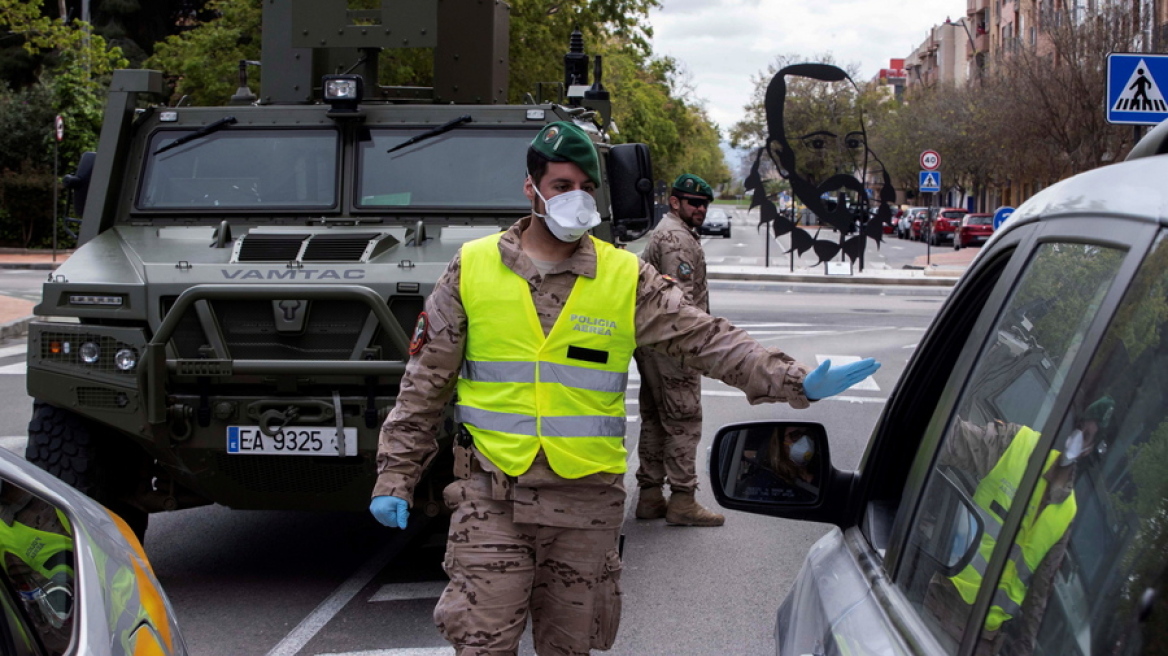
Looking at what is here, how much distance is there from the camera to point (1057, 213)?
1.93 metres

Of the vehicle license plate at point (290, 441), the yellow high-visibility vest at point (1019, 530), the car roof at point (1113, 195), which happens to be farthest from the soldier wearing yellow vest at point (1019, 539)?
the vehicle license plate at point (290, 441)

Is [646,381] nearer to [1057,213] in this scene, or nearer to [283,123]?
[283,123]

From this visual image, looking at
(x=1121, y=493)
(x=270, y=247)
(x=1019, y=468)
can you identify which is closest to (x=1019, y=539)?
(x=1019, y=468)

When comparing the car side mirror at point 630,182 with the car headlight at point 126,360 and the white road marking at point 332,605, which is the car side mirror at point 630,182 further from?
the car headlight at point 126,360

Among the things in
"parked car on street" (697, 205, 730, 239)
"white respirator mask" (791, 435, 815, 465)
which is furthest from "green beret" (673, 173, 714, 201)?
A: "parked car on street" (697, 205, 730, 239)

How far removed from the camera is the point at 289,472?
5898 mm

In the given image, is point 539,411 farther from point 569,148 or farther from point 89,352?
point 89,352

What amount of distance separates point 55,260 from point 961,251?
30.7 meters

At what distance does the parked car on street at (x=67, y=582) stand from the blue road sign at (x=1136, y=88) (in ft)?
28.6

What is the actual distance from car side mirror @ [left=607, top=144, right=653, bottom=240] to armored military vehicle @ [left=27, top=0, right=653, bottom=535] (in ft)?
0.04

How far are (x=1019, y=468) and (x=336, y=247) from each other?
4921 mm

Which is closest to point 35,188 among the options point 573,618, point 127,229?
point 127,229

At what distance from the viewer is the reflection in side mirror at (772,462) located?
258 centimetres

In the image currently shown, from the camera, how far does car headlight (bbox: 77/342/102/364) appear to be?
19.2 ft
